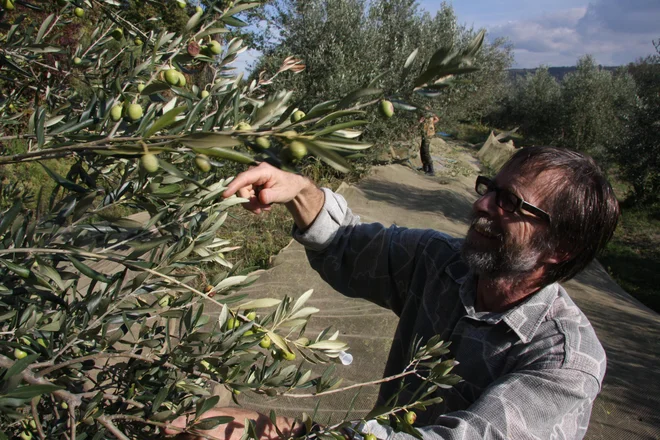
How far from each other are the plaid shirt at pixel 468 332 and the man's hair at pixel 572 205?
0.15 m

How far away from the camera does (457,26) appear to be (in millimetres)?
14711

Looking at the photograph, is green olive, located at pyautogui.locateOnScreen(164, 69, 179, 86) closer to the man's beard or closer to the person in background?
the man's beard

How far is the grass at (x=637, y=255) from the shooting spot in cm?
989

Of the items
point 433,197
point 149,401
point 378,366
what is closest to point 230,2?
point 149,401

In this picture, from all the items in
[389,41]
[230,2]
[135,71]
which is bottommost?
[135,71]

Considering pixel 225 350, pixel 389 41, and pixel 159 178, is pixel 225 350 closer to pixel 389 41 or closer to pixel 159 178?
pixel 159 178

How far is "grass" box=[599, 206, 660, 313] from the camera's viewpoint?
9.89 m

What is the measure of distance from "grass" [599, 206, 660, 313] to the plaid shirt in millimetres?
9373

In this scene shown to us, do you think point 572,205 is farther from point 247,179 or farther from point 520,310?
point 247,179

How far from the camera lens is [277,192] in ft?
4.87

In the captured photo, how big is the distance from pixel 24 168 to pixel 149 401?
781 centimetres

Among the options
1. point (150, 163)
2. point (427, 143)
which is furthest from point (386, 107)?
point (427, 143)

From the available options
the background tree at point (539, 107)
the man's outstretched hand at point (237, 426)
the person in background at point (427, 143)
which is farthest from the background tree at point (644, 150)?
the man's outstretched hand at point (237, 426)

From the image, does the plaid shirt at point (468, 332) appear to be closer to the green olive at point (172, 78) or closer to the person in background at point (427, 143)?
the green olive at point (172, 78)
